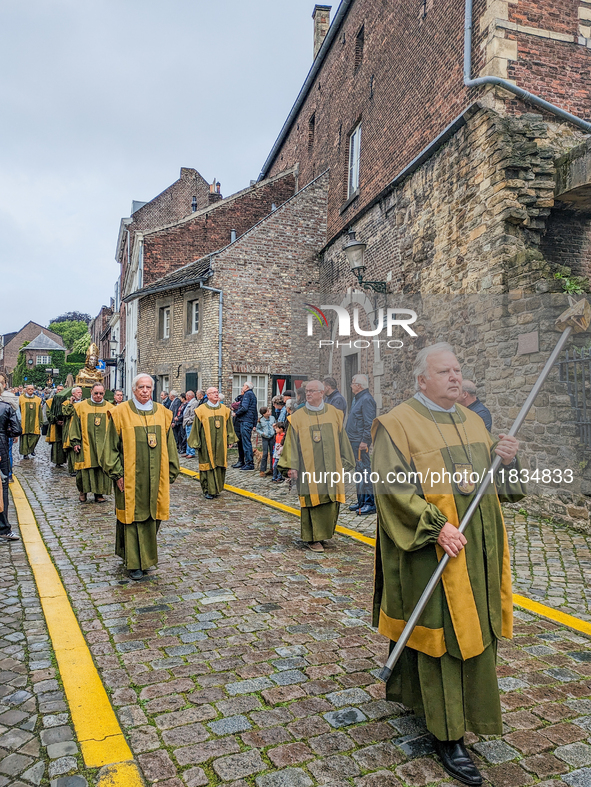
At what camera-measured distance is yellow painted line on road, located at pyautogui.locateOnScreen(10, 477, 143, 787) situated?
2574 mm

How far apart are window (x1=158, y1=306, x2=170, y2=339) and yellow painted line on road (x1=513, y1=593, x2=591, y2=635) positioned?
1958 centimetres

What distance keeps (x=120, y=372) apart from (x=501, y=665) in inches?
1207

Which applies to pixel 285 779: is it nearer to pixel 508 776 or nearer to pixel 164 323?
pixel 508 776

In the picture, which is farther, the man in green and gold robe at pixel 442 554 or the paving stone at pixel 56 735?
the paving stone at pixel 56 735

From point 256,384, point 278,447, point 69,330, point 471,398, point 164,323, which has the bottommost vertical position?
point 278,447

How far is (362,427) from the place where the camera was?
824 cm

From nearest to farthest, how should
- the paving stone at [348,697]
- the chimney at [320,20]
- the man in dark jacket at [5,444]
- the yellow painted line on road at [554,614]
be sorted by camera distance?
the paving stone at [348,697]
the yellow painted line on road at [554,614]
the man in dark jacket at [5,444]
the chimney at [320,20]

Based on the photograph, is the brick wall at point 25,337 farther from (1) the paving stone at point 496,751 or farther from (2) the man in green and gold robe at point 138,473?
(1) the paving stone at point 496,751

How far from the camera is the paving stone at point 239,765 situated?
253 centimetres

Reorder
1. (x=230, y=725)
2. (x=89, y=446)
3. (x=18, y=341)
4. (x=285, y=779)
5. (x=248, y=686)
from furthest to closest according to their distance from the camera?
(x=18, y=341)
(x=89, y=446)
(x=248, y=686)
(x=230, y=725)
(x=285, y=779)

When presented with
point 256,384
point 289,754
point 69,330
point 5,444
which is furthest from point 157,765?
point 69,330

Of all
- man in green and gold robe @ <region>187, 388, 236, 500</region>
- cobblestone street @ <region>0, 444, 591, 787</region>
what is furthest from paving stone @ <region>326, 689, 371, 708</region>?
man in green and gold robe @ <region>187, 388, 236, 500</region>

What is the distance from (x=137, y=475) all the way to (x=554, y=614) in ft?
12.2

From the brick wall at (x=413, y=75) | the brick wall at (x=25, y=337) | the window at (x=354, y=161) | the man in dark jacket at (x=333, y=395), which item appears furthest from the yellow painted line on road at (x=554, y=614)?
the brick wall at (x=25, y=337)
